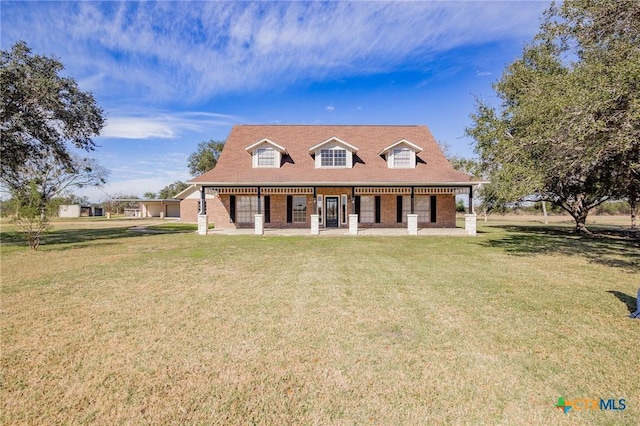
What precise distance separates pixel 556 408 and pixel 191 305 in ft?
17.1

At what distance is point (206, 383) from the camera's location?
126 inches

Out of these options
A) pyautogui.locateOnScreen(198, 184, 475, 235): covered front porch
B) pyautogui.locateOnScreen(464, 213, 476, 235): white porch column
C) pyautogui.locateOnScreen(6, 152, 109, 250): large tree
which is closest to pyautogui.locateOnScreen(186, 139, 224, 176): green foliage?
pyautogui.locateOnScreen(6, 152, 109, 250): large tree

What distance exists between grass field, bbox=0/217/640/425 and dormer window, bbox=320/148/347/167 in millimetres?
13143

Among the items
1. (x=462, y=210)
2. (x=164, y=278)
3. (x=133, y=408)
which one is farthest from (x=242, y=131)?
(x=462, y=210)

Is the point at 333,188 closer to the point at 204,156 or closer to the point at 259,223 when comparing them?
the point at 259,223

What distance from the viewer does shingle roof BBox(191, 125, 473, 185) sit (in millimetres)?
18094

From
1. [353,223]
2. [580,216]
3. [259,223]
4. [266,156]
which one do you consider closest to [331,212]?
[353,223]

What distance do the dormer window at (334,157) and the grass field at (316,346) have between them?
13143 mm

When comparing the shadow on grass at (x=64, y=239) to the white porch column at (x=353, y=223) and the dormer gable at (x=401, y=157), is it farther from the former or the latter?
the dormer gable at (x=401, y=157)

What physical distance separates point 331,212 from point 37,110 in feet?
54.3

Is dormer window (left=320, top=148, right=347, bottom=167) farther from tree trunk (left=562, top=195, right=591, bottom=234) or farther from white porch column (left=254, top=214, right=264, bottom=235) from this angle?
tree trunk (left=562, top=195, right=591, bottom=234)

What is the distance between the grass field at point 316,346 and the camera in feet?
9.35

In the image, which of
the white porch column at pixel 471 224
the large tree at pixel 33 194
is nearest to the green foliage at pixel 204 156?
the large tree at pixel 33 194

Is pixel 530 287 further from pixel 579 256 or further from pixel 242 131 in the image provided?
pixel 242 131
